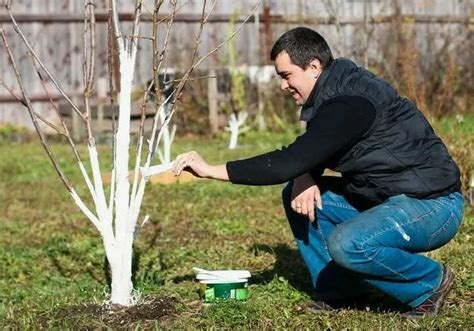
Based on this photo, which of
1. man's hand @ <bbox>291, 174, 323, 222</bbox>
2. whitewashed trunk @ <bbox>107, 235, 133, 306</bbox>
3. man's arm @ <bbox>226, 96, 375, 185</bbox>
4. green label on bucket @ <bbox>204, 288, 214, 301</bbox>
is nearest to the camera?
man's arm @ <bbox>226, 96, 375, 185</bbox>

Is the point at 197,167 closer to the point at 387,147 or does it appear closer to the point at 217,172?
the point at 217,172

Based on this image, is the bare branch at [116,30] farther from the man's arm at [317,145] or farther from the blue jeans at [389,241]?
the blue jeans at [389,241]

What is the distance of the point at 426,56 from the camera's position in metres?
18.0

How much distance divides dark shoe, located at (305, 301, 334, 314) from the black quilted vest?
2.13 feet

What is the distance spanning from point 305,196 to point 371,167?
18.1 inches

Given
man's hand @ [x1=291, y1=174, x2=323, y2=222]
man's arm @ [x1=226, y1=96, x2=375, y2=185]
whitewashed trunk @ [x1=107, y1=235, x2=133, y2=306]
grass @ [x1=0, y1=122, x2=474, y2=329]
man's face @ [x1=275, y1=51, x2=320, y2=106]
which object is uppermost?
man's face @ [x1=275, y1=51, x2=320, y2=106]

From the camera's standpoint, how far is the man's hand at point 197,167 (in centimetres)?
488

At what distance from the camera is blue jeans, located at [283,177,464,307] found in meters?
4.93

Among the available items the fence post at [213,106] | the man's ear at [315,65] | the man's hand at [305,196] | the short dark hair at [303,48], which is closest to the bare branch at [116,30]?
the short dark hair at [303,48]

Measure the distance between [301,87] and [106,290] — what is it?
178 cm

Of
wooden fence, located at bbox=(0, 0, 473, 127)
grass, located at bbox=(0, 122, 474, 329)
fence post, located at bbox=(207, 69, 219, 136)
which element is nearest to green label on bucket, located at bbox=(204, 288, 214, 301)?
grass, located at bbox=(0, 122, 474, 329)

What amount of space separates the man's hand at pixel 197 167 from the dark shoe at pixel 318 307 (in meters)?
0.93

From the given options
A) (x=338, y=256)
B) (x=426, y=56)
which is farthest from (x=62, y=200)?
(x=426, y=56)

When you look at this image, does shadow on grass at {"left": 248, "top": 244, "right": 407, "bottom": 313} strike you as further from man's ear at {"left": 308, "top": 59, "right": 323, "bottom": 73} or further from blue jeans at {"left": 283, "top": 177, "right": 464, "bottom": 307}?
man's ear at {"left": 308, "top": 59, "right": 323, "bottom": 73}
